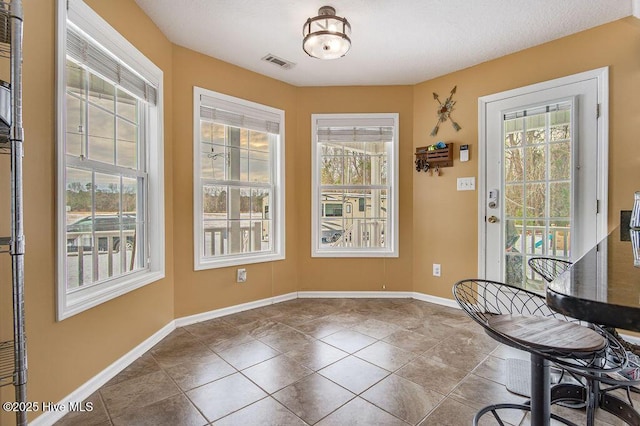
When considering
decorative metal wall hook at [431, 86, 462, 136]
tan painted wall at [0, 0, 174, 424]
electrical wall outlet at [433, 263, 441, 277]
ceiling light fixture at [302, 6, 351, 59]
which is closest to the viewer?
tan painted wall at [0, 0, 174, 424]

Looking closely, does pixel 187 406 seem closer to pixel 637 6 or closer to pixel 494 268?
pixel 494 268

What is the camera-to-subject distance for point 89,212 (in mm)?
2068

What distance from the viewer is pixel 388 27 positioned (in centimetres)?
264

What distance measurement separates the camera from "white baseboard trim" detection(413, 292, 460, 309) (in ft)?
11.5

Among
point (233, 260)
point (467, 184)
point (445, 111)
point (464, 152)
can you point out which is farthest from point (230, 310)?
point (445, 111)

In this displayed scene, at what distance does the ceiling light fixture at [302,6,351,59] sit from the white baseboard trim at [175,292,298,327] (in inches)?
100

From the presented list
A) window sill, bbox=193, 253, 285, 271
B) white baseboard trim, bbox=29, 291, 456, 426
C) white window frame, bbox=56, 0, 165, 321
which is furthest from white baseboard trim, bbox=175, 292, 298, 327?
white window frame, bbox=56, 0, 165, 321

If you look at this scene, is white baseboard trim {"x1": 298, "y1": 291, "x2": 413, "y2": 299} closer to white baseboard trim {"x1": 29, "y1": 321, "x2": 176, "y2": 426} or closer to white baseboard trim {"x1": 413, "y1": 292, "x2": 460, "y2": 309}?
white baseboard trim {"x1": 413, "y1": 292, "x2": 460, "y2": 309}

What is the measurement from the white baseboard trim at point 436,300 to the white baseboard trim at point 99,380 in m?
2.73

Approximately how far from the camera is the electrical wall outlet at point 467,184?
3.36 metres

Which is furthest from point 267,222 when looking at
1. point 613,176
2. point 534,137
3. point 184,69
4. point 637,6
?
point 637,6

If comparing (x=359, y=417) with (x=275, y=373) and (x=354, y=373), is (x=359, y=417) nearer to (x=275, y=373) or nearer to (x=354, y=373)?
(x=354, y=373)

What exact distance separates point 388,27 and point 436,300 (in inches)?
112

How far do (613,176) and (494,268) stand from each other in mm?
1235
